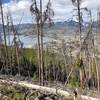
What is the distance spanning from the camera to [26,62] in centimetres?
6900

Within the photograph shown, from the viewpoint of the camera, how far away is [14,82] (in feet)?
127

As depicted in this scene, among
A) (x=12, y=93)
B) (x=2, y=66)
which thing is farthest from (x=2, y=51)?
(x=12, y=93)

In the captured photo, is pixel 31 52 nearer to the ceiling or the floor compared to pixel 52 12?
nearer to the floor

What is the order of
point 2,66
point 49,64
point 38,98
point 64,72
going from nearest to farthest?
1. point 38,98
2. point 2,66
3. point 64,72
4. point 49,64

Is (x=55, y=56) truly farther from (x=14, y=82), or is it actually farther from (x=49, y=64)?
(x=14, y=82)

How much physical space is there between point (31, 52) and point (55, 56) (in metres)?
13.7

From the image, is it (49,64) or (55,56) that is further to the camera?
(55,56)

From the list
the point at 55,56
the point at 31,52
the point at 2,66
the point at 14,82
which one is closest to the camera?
the point at 14,82

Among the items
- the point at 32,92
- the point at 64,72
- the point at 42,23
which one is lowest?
the point at 64,72

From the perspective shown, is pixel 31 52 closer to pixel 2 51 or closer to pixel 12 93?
pixel 2 51

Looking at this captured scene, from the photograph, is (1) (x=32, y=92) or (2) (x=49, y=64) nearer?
(1) (x=32, y=92)

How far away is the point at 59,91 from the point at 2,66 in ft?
78.0

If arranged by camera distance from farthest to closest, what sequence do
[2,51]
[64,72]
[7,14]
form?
Answer: [64,72] → [2,51] → [7,14]

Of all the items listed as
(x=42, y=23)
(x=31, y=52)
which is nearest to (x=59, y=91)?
(x=42, y=23)
